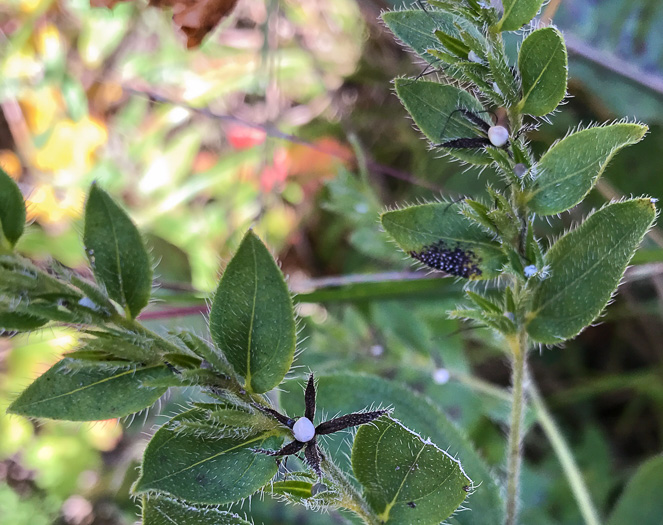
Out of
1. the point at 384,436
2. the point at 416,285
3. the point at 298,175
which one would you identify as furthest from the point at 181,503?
the point at 298,175

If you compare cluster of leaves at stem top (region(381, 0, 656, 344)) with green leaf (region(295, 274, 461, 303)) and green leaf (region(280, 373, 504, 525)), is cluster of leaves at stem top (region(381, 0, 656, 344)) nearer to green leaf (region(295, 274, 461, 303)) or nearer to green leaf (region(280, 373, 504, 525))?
green leaf (region(280, 373, 504, 525))

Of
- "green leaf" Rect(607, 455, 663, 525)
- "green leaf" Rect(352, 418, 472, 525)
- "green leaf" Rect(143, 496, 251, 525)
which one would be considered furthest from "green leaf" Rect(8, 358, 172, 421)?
"green leaf" Rect(607, 455, 663, 525)

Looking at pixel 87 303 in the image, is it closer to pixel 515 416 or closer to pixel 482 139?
pixel 482 139

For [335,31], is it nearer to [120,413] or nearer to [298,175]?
[298,175]

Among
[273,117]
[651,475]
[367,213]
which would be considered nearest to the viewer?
[651,475]

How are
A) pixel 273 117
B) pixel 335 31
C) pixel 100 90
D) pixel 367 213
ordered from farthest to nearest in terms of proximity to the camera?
pixel 100 90 → pixel 335 31 → pixel 273 117 → pixel 367 213

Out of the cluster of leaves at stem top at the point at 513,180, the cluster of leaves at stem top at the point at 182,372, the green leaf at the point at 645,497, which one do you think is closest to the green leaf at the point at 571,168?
the cluster of leaves at stem top at the point at 513,180
